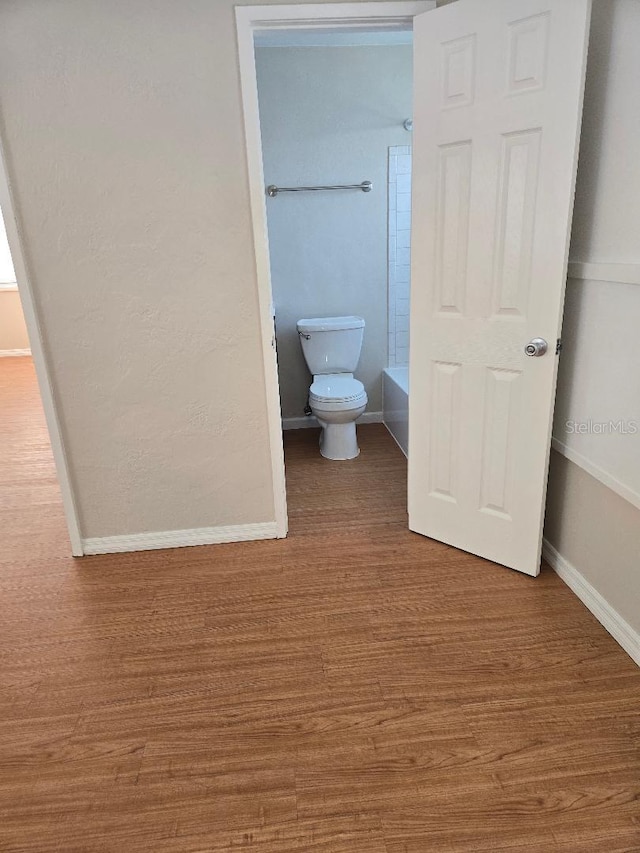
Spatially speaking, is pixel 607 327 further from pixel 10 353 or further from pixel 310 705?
pixel 10 353

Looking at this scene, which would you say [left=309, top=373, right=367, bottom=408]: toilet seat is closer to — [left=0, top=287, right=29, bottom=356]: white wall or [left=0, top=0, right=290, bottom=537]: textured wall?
[left=0, top=0, right=290, bottom=537]: textured wall

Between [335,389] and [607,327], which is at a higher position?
[607,327]

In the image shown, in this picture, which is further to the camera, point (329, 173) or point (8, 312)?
point (8, 312)

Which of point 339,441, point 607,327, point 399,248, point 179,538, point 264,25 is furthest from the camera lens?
point 399,248

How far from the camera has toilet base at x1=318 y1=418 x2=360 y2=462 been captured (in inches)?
132

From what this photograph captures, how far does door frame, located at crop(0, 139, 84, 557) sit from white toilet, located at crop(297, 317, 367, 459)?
55.6 inches

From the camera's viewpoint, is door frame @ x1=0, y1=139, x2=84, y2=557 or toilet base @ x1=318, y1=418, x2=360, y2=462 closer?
door frame @ x1=0, y1=139, x2=84, y2=557

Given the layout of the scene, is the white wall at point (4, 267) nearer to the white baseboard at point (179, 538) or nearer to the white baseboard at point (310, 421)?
the white baseboard at point (310, 421)

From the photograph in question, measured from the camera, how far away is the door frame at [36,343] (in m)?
2.07

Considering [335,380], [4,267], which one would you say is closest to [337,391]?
[335,380]

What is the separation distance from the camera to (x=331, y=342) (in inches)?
140

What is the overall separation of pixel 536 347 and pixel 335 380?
5.44ft

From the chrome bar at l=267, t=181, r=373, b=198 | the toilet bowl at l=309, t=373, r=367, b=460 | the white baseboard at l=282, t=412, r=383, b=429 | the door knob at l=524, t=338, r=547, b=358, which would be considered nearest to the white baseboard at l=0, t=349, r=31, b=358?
the white baseboard at l=282, t=412, r=383, b=429

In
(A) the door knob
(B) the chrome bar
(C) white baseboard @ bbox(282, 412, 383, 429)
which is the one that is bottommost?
(C) white baseboard @ bbox(282, 412, 383, 429)
